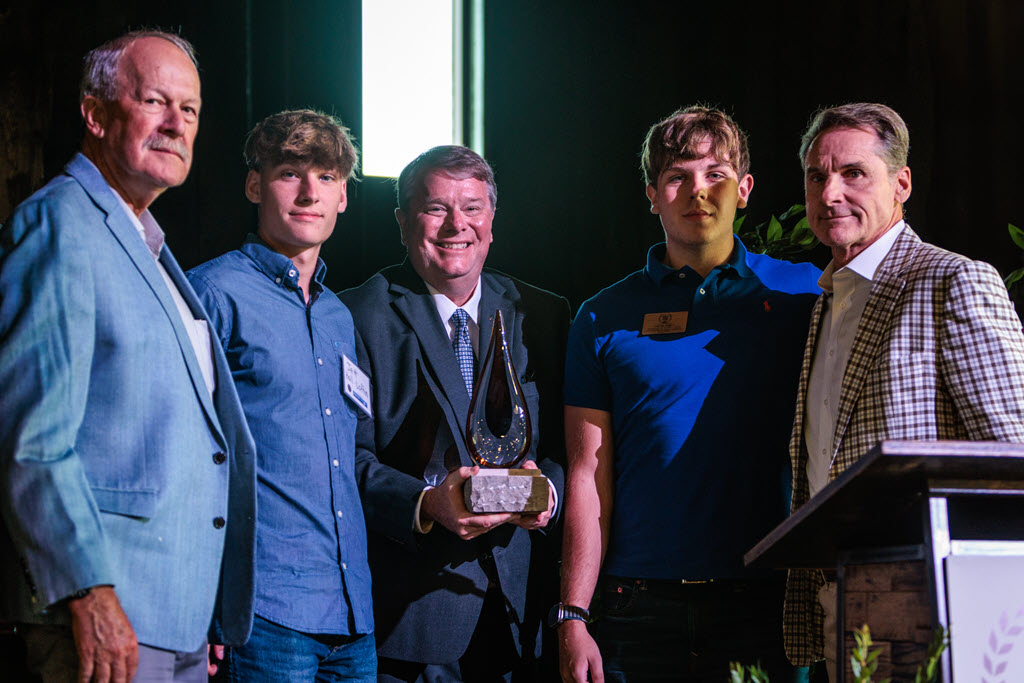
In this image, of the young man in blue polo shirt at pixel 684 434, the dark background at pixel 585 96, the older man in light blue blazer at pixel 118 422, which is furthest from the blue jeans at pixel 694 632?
the dark background at pixel 585 96

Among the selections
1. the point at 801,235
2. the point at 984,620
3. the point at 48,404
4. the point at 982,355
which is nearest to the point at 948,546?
the point at 984,620

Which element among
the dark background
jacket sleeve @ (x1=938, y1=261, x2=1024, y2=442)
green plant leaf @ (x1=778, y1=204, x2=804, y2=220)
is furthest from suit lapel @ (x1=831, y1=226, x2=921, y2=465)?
the dark background

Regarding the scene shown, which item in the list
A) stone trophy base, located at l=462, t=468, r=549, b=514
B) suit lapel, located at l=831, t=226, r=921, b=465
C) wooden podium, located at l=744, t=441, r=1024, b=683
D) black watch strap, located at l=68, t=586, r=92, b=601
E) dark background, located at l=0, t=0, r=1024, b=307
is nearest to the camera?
wooden podium, located at l=744, t=441, r=1024, b=683

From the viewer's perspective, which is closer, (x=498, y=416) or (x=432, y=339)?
(x=498, y=416)

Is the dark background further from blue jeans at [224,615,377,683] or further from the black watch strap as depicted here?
the black watch strap

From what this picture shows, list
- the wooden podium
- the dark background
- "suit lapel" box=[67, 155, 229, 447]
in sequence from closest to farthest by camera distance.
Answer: the wooden podium
"suit lapel" box=[67, 155, 229, 447]
the dark background

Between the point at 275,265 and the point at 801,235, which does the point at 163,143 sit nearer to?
the point at 275,265

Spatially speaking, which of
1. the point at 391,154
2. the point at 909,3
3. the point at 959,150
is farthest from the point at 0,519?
the point at 909,3

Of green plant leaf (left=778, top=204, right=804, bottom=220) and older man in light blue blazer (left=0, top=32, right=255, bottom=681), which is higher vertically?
green plant leaf (left=778, top=204, right=804, bottom=220)

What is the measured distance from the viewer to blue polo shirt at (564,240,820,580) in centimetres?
236

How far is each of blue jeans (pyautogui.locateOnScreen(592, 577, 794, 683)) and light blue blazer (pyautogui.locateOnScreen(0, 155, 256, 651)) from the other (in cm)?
91

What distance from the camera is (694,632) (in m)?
2.26

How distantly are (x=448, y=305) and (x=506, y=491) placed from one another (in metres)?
0.66

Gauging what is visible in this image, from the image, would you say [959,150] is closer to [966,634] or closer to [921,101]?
[921,101]
